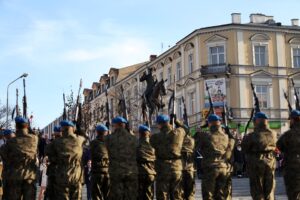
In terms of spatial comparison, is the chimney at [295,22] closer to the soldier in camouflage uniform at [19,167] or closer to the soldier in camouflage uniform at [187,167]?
the soldier in camouflage uniform at [187,167]

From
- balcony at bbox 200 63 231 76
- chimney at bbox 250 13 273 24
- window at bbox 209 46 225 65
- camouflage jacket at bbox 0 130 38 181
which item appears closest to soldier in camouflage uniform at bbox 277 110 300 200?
camouflage jacket at bbox 0 130 38 181

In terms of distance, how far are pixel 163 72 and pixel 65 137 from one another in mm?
42647

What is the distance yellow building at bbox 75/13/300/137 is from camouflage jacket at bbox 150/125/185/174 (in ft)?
102

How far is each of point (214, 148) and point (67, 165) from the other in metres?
3.23

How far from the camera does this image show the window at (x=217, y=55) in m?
45.0

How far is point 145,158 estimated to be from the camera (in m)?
11.6

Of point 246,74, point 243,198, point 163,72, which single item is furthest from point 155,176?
point 163,72

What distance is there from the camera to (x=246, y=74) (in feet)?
146

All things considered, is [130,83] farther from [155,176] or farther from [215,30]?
[155,176]

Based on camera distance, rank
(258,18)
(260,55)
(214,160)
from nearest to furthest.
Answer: (214,160), (260,55), (258,18)

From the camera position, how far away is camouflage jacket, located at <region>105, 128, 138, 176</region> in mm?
11078

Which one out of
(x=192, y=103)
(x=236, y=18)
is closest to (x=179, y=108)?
(x=192, y=103)

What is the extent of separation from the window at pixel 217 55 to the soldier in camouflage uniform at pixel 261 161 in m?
34.2

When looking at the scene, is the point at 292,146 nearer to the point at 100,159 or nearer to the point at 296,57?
the point at 100,159
